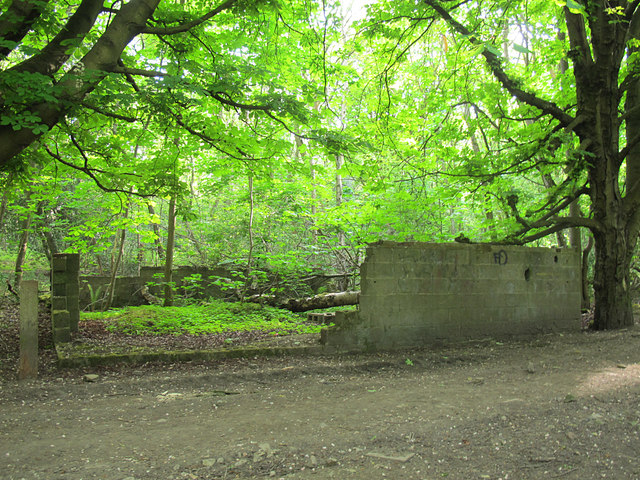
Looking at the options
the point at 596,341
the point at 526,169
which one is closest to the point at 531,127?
the point at 526,169

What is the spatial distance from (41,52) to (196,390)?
4.66m

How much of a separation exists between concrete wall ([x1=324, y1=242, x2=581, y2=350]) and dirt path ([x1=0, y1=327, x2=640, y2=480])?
79 cm

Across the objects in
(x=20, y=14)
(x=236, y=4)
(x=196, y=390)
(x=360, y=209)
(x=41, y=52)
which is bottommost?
(x=196, y=390)

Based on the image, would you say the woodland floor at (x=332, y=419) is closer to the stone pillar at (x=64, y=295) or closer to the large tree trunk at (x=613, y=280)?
the stone pillar at (x=64, y=295)

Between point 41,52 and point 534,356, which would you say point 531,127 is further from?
point 41,52

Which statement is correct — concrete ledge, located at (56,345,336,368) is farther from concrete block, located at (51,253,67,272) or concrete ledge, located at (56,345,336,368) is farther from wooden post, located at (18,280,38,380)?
concrete block, located at (51,253,67,272)

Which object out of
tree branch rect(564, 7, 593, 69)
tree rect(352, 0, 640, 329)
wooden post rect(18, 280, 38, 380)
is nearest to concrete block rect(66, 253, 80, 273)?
wooden post rect(18, 280, 38, 380)

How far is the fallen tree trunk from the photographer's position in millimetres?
10664

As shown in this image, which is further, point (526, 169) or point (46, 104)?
point (526, 169)

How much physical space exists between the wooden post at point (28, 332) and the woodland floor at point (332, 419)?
8.8 inches

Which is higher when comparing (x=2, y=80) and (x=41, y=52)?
(x=41, y=52)

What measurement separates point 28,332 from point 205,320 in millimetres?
4701

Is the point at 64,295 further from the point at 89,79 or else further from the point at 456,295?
the point at 456,295

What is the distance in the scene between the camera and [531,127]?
29.7ft
